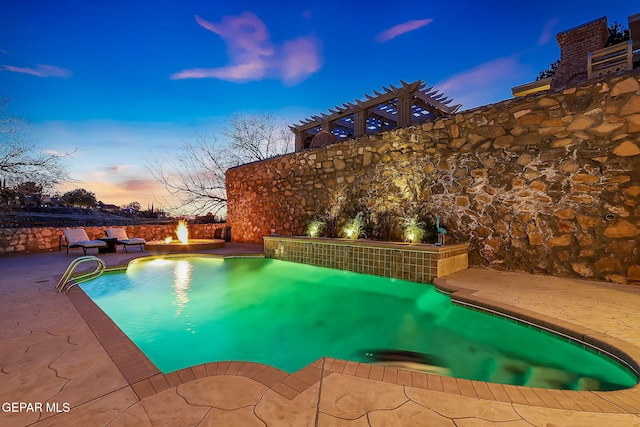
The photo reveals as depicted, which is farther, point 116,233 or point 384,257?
point 116,233

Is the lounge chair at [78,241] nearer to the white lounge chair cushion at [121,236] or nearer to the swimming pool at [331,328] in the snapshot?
the white lounge chair cushion at [121,236]

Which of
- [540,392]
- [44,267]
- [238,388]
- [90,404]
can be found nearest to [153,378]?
[90,404]

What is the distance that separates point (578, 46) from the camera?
8180 millimetres

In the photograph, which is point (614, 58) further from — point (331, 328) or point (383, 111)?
point (331, 328)

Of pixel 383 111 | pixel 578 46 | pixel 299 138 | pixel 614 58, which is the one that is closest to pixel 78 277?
pixel 299 138

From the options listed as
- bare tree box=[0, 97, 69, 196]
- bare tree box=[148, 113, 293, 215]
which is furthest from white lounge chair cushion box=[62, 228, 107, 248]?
bare tree box=[148, 113, 293, 215]

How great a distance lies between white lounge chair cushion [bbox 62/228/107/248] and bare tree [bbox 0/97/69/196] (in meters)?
2.28

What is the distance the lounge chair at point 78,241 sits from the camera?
24.8 ft

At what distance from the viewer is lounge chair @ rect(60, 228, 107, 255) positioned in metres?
7.57

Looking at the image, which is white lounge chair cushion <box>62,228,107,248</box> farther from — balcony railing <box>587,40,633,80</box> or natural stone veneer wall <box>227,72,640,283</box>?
balcony railing <box>587,40,633,80</box>

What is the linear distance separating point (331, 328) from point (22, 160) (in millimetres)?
11221

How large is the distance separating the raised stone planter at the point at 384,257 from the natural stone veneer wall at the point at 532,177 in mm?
886

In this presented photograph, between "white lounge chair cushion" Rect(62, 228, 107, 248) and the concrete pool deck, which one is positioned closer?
the concrete pool deck

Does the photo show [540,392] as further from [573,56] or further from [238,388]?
[573,56]
